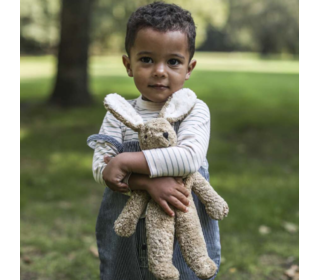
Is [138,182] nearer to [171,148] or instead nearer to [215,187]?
[171,148]

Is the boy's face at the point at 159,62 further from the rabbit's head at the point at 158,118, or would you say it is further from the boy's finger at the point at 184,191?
the boy's finger at the point at 184,191

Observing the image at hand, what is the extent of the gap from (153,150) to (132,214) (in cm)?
31

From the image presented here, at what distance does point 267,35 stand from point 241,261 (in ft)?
137

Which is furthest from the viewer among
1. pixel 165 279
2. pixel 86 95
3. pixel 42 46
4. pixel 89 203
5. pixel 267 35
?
pixel 267 35

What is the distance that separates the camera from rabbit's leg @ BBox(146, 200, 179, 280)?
1777 millimetres

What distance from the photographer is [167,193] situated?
1867 millimetres

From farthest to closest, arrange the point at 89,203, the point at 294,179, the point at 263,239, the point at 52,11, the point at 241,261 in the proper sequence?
the point at 52,11
the point at 294,179
the point at 89,203
the point at 263,239
the point at 241,261

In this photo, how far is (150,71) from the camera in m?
1.99

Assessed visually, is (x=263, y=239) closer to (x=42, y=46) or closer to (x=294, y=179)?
(x=294, y=179)

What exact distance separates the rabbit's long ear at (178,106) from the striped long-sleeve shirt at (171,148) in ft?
0.15

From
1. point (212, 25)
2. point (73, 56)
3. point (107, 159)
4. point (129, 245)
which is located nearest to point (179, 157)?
point (107, 159)

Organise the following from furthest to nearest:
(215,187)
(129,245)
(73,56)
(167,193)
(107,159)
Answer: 1. (73,56)
2. (215,187)
3. (129,245)
4. (107,159)
5. (167,193)

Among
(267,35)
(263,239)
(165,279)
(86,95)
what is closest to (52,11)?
(86,95)

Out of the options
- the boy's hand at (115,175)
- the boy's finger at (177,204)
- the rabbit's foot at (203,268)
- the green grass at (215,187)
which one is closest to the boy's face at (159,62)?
the boy's hand at (115,175)
